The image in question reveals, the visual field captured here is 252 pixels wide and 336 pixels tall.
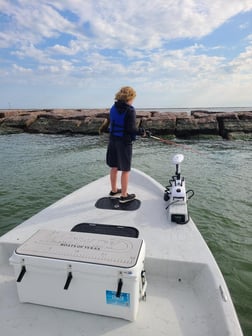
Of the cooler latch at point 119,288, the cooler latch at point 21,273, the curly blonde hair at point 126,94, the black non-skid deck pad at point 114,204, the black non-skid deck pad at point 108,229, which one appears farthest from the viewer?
the black non-skid deck pad at point 114,204

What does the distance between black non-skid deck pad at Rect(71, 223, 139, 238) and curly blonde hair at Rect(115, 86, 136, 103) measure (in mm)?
1869

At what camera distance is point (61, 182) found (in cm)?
854

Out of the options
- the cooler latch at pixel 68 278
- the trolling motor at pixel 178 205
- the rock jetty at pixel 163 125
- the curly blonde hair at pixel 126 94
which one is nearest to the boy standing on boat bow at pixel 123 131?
the curly blonde hair at pixel 126 94

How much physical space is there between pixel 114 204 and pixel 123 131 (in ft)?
3.95

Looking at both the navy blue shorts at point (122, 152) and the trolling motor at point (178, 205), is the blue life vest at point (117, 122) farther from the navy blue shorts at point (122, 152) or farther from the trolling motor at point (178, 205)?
the trolling motor at point (178, 205)

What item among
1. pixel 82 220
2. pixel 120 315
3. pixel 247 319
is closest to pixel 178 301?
pixel 120 315

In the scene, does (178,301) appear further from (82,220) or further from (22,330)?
(82,220)

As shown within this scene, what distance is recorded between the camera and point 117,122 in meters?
4.18

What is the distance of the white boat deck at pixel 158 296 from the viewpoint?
2.23 meters

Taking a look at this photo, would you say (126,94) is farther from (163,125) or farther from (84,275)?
(163,125)

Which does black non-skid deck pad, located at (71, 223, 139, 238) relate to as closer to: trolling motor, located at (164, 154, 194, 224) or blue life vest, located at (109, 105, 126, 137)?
trolling motor, located at (164, 154, 194, 224)

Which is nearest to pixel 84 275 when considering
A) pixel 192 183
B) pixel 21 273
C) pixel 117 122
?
pixel 21 273

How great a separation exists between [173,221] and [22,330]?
2.24 meters

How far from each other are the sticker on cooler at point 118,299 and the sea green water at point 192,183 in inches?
63.1
